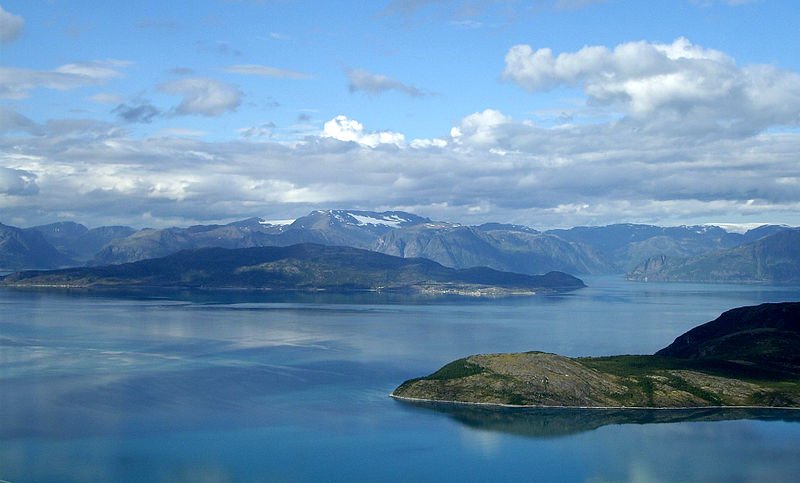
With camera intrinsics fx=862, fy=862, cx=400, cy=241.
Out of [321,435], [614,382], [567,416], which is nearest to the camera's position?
[321,435]

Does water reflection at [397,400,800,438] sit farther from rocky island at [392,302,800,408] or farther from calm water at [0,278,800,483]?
rocky island at [392,302,800,408]

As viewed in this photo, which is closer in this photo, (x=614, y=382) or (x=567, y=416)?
(x=567, y=416)

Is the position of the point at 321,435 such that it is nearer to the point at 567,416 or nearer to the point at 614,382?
the point at 567,416

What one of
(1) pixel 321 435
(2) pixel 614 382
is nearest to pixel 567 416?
(2) pixel 614 382

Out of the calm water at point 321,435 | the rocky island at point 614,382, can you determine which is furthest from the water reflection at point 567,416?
the rocky island at point 614,382

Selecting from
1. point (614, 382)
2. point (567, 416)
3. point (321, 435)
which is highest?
point (614, 382)
